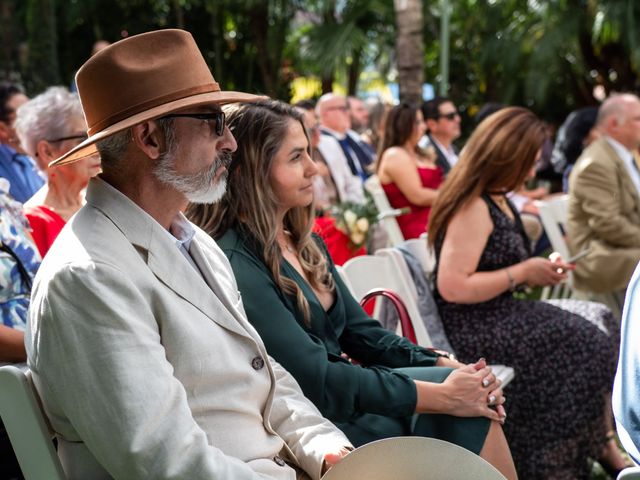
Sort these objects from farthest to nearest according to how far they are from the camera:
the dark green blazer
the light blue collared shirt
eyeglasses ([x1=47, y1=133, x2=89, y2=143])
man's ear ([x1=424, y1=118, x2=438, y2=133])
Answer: man's ear ([x1=424, y1=118, x2=438, y2=133]) → eyeglasses ([x1=47, y1=133, x2=89, y2=143]) → the dark green blazer → the light blue collared shirt

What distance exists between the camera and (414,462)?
2.07 m

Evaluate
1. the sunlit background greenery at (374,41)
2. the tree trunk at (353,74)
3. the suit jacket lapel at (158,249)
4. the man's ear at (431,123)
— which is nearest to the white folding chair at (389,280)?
the suit jacket lapel at (158,249)

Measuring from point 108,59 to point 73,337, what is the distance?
679 millimetres

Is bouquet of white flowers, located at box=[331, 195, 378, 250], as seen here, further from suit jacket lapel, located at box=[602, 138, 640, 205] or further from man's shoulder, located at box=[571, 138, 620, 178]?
suit jacket lapel, located at box=[602, 138, 640, 205]

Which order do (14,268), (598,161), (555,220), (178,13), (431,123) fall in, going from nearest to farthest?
(14,268) < (598,161) < (555,220) < (431,123) < (178,13)

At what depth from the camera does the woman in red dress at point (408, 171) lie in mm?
7000

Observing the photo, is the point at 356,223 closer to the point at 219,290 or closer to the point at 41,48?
the point at 219,290

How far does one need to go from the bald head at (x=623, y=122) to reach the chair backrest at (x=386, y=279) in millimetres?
2613

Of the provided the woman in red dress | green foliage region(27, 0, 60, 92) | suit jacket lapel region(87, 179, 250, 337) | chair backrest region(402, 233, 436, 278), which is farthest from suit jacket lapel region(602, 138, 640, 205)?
green foliage region(27, 0, 60, 92)

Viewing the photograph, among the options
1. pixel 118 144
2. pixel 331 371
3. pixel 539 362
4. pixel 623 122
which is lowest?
pixel 539 362

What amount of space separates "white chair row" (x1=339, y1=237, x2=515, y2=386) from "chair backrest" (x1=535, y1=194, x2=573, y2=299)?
1.97m

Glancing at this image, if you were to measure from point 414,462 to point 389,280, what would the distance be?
6.64ft

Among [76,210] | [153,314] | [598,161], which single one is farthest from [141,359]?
[598,161]

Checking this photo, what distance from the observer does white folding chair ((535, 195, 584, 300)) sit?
19.9 feet
